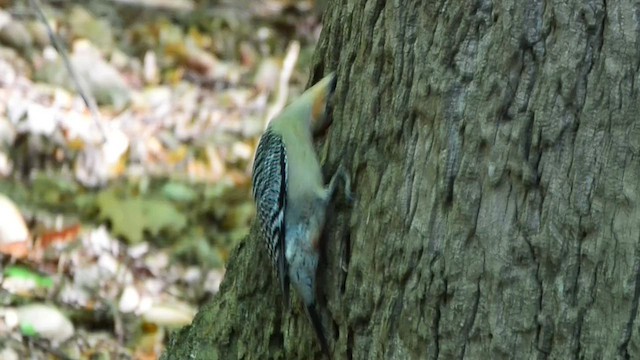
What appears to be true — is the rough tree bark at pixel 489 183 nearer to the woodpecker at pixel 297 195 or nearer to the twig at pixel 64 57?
the woodpecker at pixel 297 195

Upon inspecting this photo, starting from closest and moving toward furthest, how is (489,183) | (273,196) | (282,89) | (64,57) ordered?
(489,183), (273,196), (64,57), (282,89)

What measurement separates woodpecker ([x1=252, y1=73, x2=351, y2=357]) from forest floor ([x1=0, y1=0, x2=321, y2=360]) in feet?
5.34

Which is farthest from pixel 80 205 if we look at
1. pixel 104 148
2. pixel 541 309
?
pixel 541 309

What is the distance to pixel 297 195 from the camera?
3598mm

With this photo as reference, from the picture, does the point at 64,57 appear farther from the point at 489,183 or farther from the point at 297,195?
the point at 489,183

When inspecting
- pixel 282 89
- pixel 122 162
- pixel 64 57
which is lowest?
pixel 64 57

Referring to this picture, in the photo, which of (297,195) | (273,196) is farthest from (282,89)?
(297,195)

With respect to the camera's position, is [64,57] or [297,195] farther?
[64,57]

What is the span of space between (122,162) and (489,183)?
509 centimetres

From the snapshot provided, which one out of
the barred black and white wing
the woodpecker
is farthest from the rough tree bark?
the barred black and white wing

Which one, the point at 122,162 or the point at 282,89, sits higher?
the point at 282,89

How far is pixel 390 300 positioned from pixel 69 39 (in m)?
6.80

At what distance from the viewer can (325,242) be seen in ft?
11.1

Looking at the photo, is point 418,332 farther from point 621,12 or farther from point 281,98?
point 281,98
